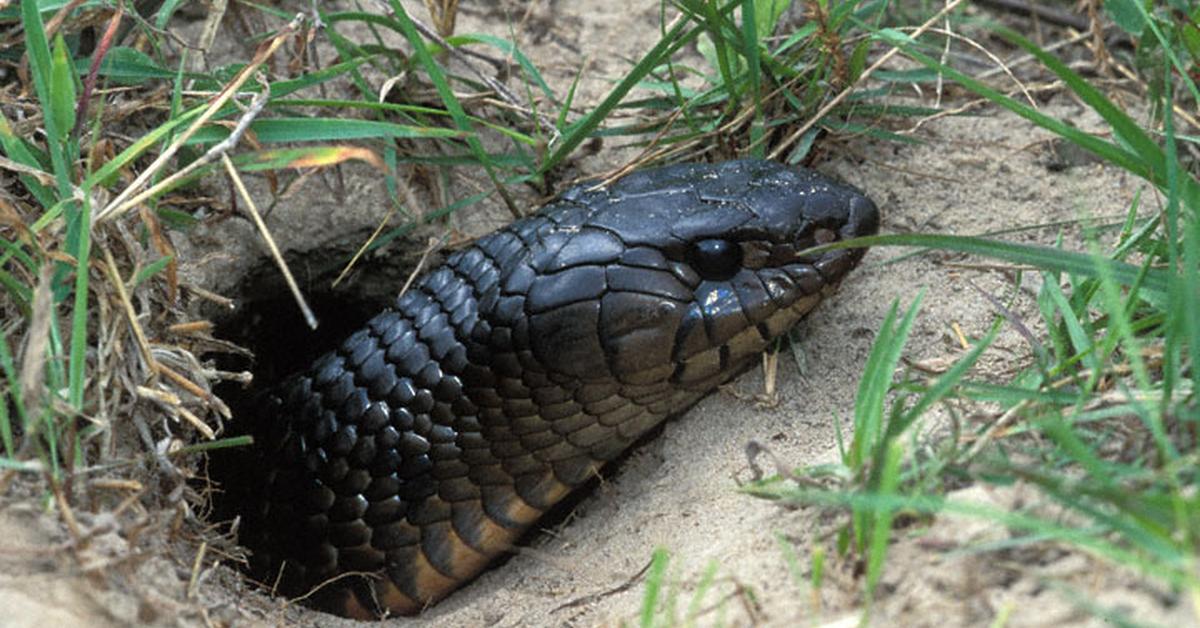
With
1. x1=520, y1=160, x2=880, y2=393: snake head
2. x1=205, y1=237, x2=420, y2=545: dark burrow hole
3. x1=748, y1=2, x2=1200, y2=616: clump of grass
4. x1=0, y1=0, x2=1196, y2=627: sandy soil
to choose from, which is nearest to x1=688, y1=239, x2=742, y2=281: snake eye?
x1=520, y1=160, x2=880, y2=393: snake head

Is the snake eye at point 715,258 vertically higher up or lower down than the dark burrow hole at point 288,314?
higher up

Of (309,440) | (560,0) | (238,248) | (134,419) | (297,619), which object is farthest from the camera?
(560,0)

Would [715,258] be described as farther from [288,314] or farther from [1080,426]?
[288,314]

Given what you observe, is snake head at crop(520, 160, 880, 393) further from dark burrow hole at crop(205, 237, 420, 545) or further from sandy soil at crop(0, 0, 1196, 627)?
dark burrow hole at crop(205, 237, 420, 545)

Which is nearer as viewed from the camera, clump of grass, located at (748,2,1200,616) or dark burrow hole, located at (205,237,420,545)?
clump of grass, located at (748,2,1200,616)

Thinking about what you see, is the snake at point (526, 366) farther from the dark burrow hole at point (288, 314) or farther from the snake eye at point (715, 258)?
the dark burrow hole at point (288, 314)

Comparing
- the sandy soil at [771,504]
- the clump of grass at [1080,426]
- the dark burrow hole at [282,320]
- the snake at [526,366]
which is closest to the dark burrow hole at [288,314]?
the dark burrow hole at [282,320]

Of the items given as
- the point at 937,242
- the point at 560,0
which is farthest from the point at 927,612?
the point at 560,0

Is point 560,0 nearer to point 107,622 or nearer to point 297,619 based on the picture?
point 297,619
